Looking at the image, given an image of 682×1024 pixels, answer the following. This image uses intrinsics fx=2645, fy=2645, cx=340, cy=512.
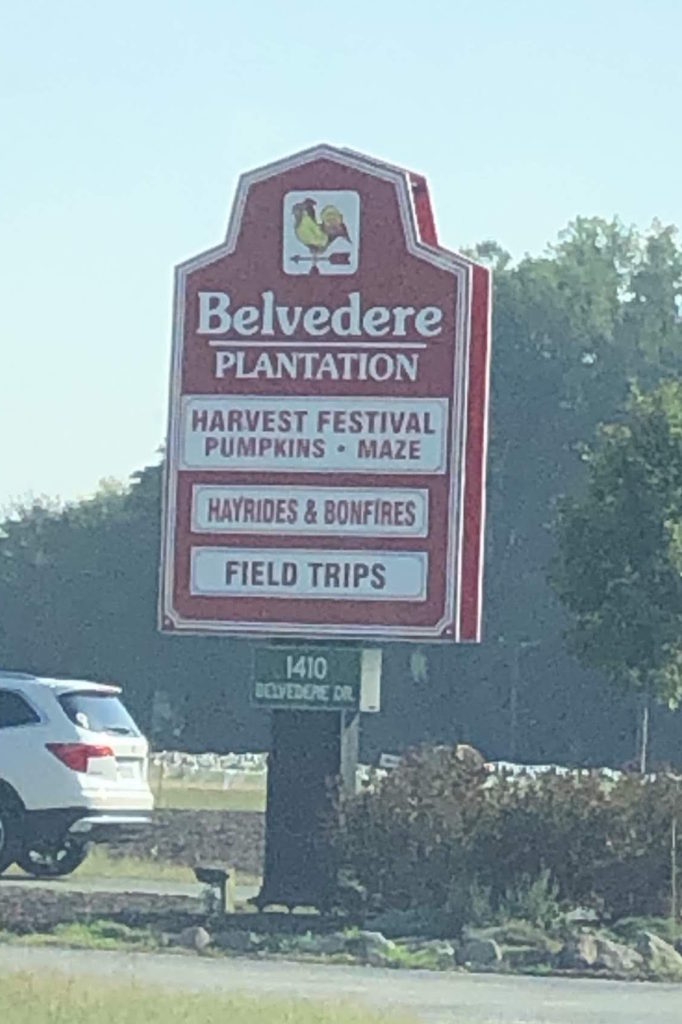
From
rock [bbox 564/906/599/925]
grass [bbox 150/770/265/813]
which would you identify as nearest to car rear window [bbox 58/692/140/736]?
rock [bbox 564/906/599/925]

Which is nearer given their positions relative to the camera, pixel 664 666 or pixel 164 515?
pixel 164 515

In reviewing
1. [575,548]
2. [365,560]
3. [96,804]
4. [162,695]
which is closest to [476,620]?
[365,560]

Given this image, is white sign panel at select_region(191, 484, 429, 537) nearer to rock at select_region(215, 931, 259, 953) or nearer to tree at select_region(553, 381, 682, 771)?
rock at select_region(215, 931, 259, 953)

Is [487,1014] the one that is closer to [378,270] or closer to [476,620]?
[476,620]

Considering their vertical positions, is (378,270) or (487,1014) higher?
(378,270)

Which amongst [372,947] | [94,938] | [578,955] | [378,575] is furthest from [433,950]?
[378,575]

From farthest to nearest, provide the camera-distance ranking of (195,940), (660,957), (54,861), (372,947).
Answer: (54,861) → (195,940) → (372,947) → (660,957)

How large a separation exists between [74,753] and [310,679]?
2.91m

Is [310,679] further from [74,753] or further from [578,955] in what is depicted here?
[578,955]

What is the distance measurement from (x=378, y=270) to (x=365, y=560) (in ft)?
7.86

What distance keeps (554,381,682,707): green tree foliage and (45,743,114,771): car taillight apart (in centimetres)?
2255

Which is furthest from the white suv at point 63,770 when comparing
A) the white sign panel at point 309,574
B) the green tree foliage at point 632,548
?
the green tree foliage at point 632,548

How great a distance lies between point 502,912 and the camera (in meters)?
Answer: 20.3

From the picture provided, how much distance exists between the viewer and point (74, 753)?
23.7 metres
